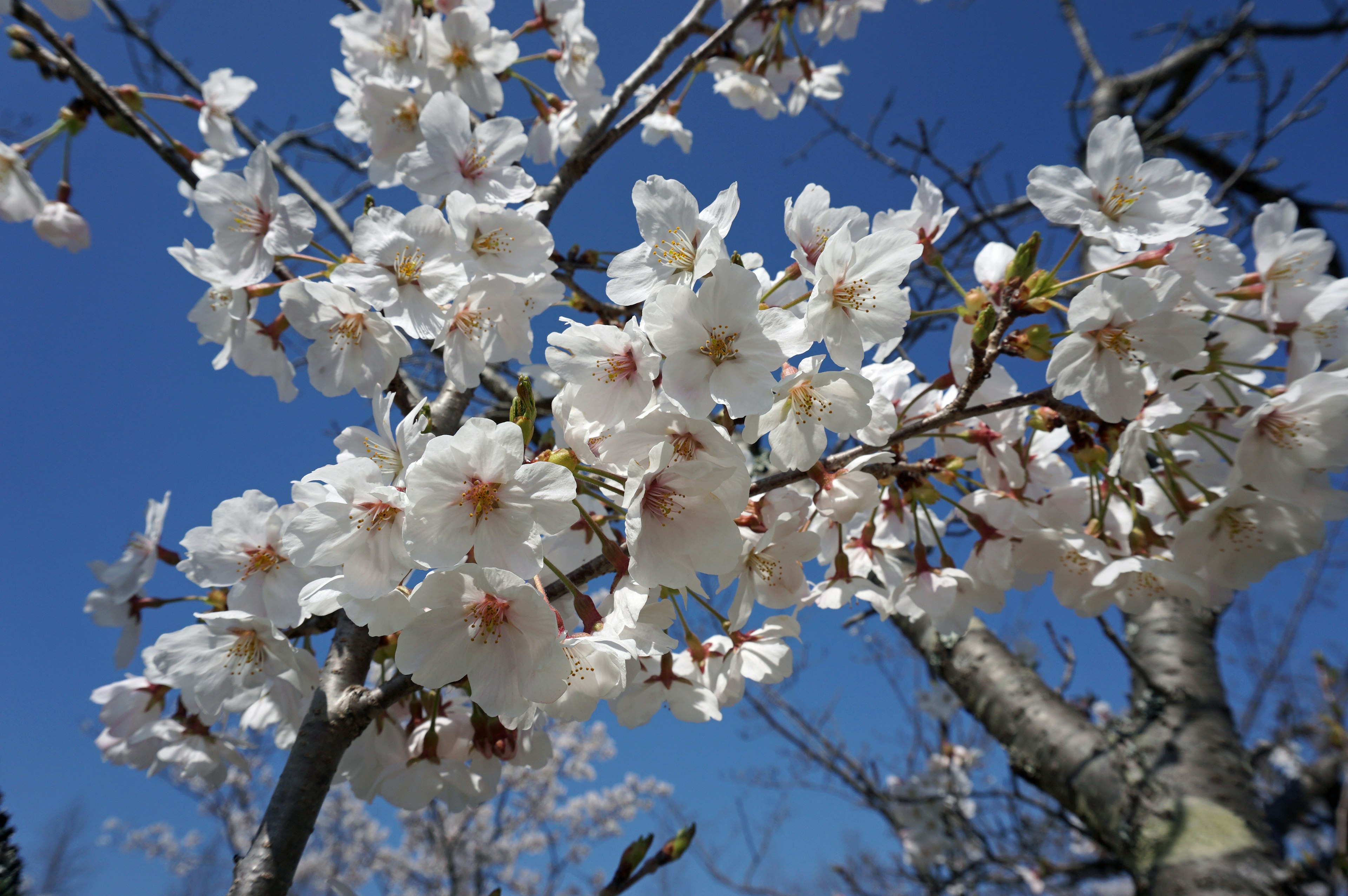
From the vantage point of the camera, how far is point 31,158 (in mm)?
1930

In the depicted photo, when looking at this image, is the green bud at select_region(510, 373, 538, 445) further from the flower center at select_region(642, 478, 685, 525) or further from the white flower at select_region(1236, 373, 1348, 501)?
the white flower at select_region(1236, 373, 1348, 501)

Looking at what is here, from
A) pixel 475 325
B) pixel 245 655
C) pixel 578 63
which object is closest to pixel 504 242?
pixel 475 325

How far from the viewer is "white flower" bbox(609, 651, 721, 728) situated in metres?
1.28

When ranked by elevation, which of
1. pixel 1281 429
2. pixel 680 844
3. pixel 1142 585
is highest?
pixel 1281 429

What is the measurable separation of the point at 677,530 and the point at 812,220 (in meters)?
0.54

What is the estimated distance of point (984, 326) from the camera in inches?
37.4

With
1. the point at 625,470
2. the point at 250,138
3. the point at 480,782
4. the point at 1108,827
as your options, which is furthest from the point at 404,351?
the point at 1108,827

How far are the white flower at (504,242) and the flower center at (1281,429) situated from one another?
4.13ft

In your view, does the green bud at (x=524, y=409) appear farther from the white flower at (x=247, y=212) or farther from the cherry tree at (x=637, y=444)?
the white flower at (x=247, y=212)

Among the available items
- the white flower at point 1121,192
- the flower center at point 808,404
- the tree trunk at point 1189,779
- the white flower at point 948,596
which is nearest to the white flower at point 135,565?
the flower center at point 808,404

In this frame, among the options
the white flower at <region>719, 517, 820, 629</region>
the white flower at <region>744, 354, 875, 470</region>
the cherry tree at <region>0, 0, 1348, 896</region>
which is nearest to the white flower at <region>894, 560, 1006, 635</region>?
the cherry tree at <region>0, 0, 1348, 896</region>

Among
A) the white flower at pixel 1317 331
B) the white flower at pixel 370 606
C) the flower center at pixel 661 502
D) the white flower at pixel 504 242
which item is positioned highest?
the white flower at pixel 504 242

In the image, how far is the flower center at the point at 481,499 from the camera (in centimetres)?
83

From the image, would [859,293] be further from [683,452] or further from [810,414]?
[683,452]
